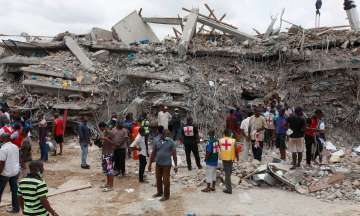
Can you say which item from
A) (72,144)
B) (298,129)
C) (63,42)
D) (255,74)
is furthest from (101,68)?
(298,129)

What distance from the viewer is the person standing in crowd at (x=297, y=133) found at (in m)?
10.3

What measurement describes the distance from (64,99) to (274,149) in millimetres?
7807

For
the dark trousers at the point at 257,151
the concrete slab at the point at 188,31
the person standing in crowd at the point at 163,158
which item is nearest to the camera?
the person standing in crowd at the point at 163,158

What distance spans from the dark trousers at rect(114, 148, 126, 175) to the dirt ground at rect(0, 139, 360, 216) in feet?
0.81

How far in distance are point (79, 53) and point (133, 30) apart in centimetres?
311

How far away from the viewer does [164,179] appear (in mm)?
8781

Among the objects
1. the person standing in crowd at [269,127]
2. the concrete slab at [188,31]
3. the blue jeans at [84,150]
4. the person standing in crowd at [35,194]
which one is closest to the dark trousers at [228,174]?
the person standing in crowd at [269,127]

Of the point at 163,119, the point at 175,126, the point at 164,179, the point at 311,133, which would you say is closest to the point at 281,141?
the point at 311,133

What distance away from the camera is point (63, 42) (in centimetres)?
1884

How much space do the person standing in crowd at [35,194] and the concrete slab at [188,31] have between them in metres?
12.7

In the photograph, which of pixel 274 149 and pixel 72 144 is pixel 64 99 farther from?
pixel 274 149

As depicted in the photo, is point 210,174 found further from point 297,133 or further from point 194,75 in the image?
point 194,75

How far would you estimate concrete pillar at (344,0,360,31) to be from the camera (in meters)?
18.2

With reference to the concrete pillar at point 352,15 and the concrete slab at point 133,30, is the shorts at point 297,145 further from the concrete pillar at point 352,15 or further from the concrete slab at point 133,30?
the concrete slab at point 133,30
